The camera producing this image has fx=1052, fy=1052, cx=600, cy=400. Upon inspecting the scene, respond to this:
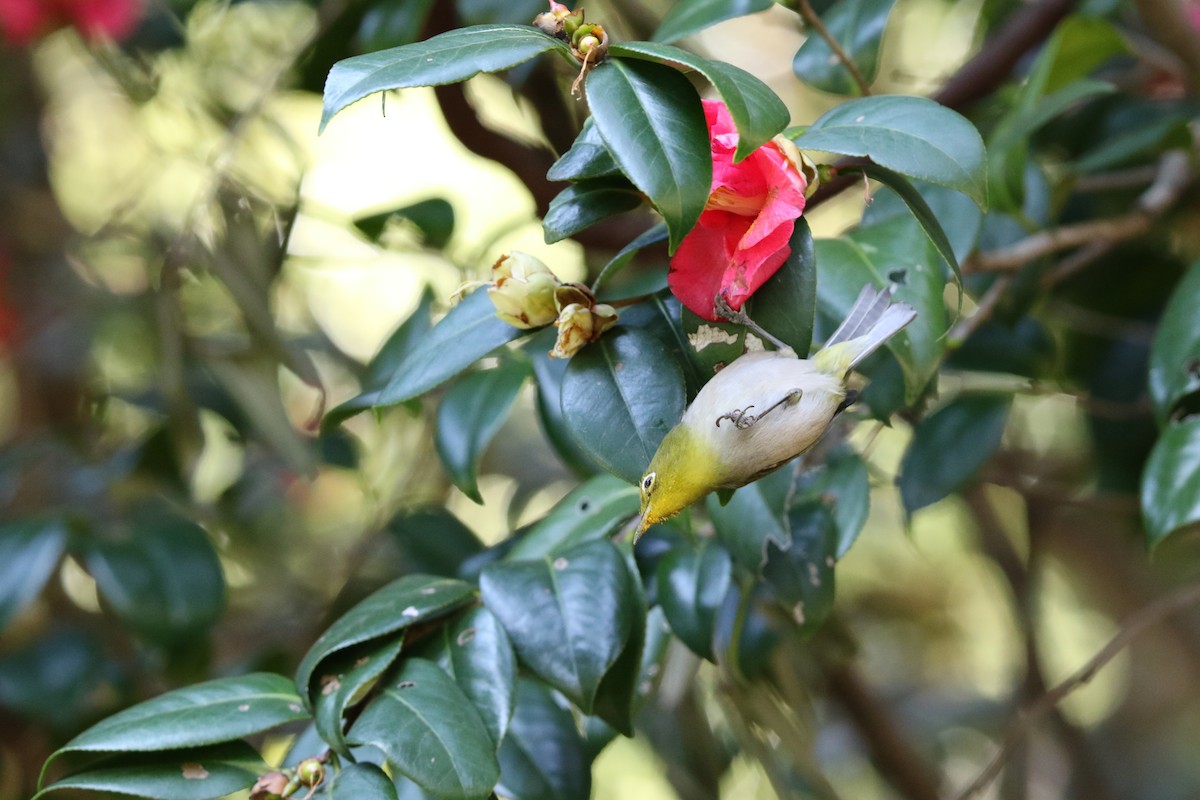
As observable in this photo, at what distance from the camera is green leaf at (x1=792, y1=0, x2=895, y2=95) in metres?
0.78

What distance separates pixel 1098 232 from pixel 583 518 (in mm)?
505

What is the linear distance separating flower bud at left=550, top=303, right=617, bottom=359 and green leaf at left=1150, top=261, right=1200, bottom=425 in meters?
0.44

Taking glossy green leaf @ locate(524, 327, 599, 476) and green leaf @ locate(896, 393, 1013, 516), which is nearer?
glossy green leaf @ locate(524, 327, 599, 476)

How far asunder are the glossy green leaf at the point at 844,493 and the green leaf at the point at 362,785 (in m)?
0.34

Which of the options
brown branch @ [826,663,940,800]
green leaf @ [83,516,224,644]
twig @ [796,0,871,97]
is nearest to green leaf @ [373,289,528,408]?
twig @ [796,0,871,97]

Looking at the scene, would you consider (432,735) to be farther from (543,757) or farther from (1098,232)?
(1098,232)

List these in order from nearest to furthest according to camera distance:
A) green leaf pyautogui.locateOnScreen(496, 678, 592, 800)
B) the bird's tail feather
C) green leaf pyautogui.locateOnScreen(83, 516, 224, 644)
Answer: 1. the bird's tail feather
2. green leaf pyautogui.locateOnScreen(496, 678, 592, 800)
3. green leaf pyautogui.locateOnScreen(83, 516, 224, 644)

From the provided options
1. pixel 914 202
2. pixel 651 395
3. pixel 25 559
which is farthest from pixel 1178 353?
pixel 25 559

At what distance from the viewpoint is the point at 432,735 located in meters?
0.47

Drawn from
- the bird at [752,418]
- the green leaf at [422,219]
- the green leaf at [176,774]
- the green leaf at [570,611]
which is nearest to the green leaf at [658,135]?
the bird at [752,418]

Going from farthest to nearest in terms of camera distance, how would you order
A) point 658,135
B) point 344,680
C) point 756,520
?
point 756,520, point 344,680, point 658,135

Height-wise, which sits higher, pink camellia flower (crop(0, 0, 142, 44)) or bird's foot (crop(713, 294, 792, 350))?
bird's foot (crop(713, 294, 792, 350))

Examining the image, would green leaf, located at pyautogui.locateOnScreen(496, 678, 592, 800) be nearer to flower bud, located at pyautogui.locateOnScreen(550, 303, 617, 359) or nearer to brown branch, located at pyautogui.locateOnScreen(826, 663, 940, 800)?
flower bud, located at pyautogui.locateOnScreen(550, 303, 617, 359)

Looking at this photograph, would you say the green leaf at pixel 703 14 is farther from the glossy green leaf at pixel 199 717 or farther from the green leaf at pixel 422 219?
the glossy green leaf at pixel 199 717
